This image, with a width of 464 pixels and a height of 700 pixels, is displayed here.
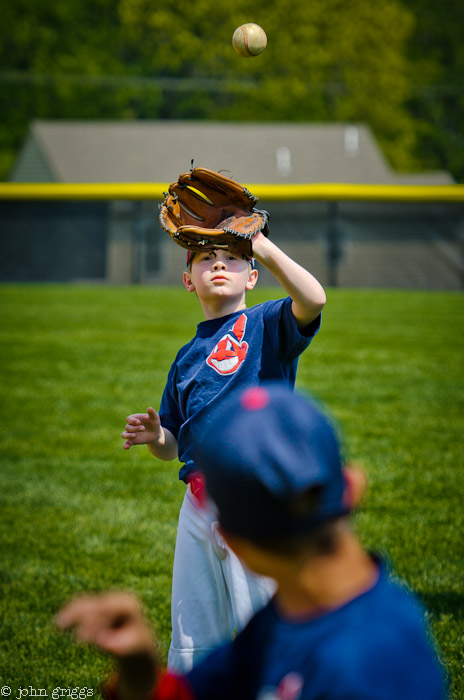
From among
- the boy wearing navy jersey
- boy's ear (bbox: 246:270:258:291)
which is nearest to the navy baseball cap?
the boy wearing navy jersey

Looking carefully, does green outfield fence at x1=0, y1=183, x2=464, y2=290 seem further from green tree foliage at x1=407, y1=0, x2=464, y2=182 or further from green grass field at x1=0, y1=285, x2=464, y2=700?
green tree foliage at x1=407, y1=0, x2=464, y2=182

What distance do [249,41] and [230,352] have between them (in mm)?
1851

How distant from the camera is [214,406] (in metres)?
2.43

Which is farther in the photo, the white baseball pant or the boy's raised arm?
the white baseball pant

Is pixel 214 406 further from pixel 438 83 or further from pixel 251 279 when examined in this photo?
pixel 438 83

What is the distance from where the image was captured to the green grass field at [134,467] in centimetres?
375

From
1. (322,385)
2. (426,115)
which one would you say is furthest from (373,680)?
(426,115)

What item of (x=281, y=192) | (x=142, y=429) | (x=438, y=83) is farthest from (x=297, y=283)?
(x=438, y=83)

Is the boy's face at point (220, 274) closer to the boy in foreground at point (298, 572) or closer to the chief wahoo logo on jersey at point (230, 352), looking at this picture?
the chief wahoo logo on jersey at point (230, 352)

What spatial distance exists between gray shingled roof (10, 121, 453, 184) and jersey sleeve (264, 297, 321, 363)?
2613 centimetres

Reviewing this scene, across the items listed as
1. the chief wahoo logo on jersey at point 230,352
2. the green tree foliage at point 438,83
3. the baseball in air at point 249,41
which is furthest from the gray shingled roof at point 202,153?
the chief wahoo logo on jersey at point 230,352

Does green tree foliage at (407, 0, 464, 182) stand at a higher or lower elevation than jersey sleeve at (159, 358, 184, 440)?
higher

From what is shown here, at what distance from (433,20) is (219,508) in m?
46.4

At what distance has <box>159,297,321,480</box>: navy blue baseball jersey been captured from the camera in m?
2.43
